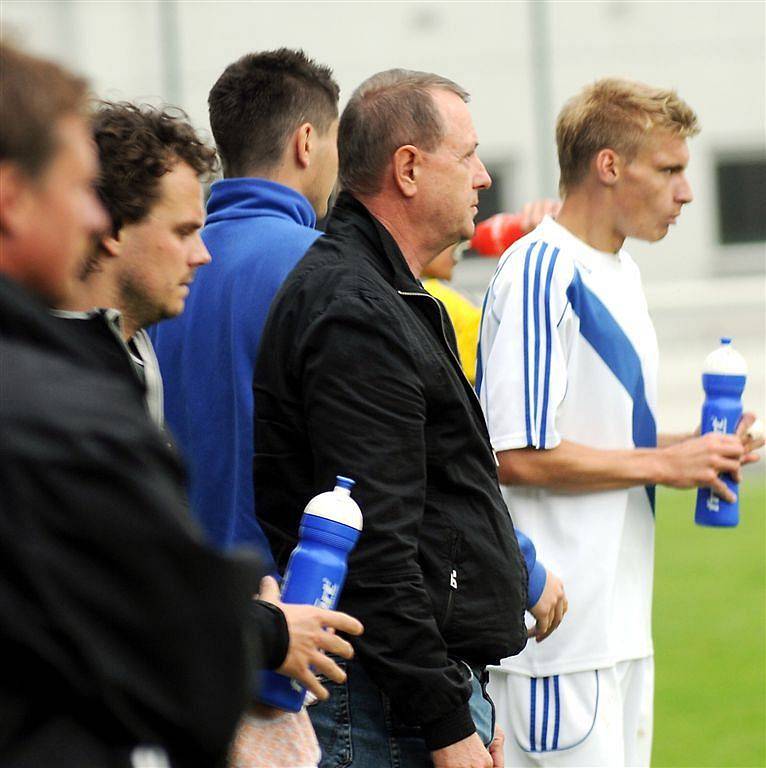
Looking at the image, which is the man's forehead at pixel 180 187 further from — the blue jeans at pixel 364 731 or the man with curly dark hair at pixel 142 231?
the blue jeans at pixel 364 731

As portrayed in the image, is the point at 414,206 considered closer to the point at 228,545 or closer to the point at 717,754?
the point at 228,545

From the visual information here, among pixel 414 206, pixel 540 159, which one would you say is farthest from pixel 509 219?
pixel 540 159

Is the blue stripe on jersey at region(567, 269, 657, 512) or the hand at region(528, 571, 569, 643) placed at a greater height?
the blue stripe on jersey at region(567, 269, 657, 512)

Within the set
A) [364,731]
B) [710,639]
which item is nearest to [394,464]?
[364,731]

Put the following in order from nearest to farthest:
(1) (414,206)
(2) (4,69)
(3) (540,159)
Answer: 1. (2) (4,69)
2. (1) (414,206)
3. (3) (540,159)

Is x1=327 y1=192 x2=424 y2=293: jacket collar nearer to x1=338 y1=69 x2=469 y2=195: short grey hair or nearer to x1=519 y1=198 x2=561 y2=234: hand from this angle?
x1=338 y1=69 x2=469 y2=195: short grey hair

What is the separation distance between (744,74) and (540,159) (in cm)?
571

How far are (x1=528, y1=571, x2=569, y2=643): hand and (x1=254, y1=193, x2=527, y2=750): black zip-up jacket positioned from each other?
23 cm

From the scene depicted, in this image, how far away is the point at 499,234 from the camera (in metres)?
4.61

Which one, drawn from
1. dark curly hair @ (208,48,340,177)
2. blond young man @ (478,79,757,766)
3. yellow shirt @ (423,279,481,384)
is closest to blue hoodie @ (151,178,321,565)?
dark curly hair @ (208,48,340,177)

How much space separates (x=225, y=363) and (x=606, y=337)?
978 millimetres

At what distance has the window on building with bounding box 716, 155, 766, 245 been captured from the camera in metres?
18.7

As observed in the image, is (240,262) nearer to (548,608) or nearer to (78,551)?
(548,608)

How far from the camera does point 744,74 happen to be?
18.3 metres
